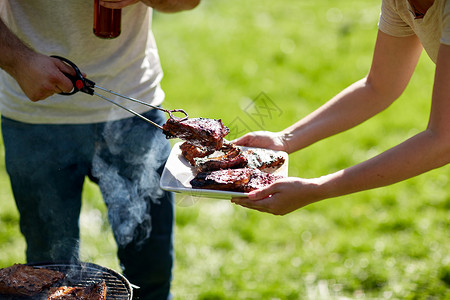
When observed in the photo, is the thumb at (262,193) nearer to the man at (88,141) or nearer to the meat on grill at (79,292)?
the meat on grill at (79,292)

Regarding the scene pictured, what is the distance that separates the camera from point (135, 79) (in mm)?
2893

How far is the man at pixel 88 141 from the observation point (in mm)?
2717

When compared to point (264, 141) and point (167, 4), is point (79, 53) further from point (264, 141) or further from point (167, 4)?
point (264, 141)

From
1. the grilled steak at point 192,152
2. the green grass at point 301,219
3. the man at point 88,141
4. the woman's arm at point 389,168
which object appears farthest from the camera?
the green grass at point 301,219

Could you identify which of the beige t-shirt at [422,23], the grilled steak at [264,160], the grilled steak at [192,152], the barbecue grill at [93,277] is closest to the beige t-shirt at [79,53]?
the grilled steak at [192,152]

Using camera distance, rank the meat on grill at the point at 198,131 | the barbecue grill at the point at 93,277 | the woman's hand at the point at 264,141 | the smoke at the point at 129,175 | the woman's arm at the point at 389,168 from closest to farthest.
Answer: the woman's arm at the point at 389,168 < the barbecue grill at the point at 93,277 < the meat on grill at the point at 198,131 < the woman's hand at the point at 264,141 < the smoke at the point at 129,175

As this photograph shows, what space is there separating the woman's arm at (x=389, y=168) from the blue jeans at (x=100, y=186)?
2.73ft

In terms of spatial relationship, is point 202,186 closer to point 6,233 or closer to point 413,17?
point 413,17

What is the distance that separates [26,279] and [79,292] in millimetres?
237

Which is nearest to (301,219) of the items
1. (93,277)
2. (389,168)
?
(389,168)

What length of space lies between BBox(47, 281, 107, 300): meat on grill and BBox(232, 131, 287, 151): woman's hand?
1.07 metres

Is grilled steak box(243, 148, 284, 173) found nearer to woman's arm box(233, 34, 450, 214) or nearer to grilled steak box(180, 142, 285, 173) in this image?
grilled steak box(180, 142, 285, 173)

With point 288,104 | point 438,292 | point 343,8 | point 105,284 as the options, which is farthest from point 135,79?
point 343,8

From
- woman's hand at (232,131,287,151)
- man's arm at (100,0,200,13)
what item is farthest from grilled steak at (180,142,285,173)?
man's arm at (100,0,200,13)
